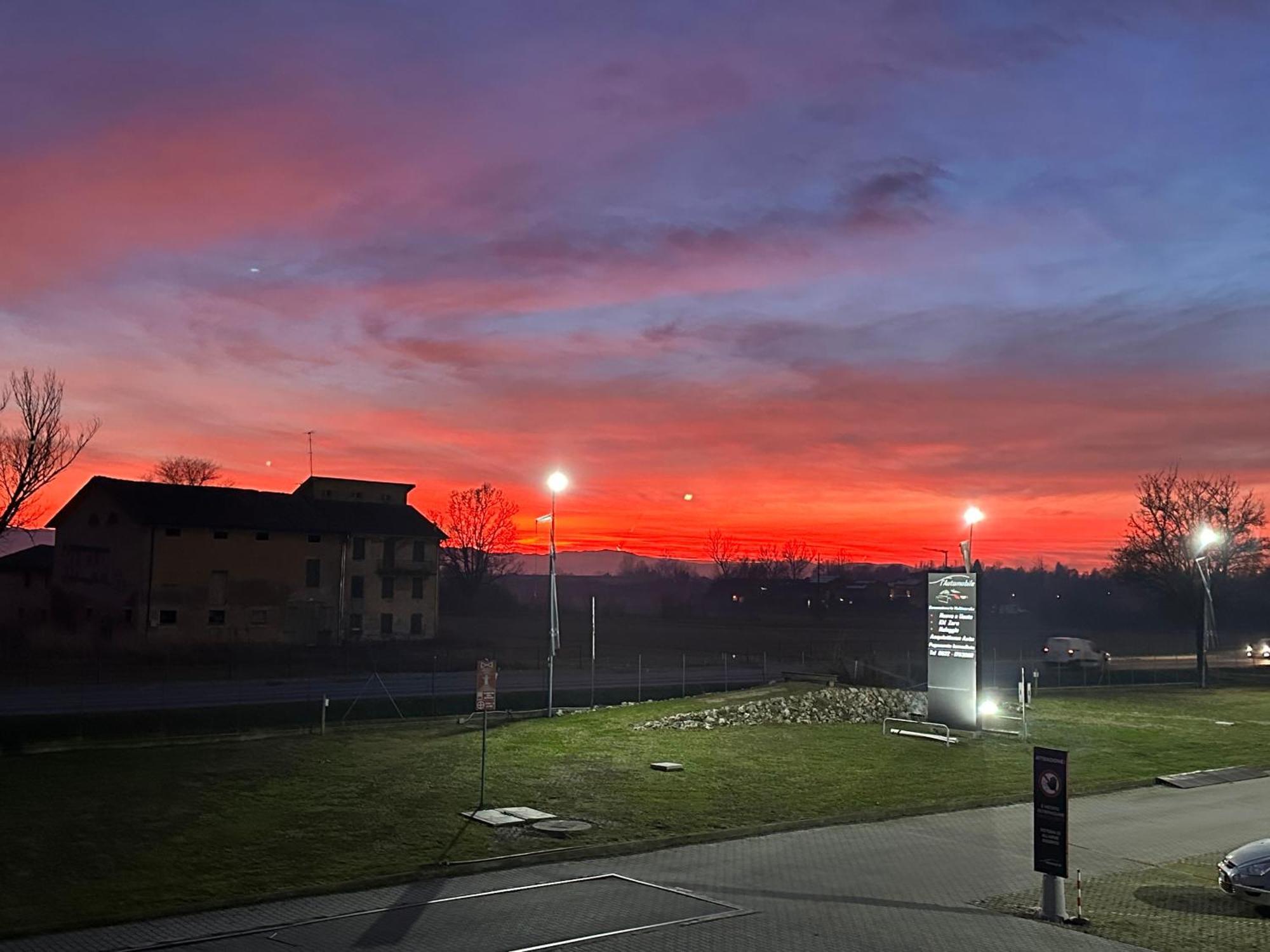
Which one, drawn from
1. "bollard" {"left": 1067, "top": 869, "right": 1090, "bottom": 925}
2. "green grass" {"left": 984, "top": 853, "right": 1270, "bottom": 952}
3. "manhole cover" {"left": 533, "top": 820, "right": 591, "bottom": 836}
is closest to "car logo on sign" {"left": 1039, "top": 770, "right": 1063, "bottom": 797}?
"bollard" {"left": 1067, "top": 869, "right": 1090, "bottom": 925}

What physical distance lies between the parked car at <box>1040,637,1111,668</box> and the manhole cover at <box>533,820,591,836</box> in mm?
63132

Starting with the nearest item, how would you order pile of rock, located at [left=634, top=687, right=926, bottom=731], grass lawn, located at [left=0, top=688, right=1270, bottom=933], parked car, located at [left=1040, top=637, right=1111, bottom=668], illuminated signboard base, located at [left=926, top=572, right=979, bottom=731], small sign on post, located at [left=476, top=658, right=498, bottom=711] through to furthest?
grass lawn, located at [left=0, top=688, right=1270, bottom=933]
small sign on post, located at [left=476, top=658, right=498, bottom=711]
illuminated signboard base, located at [left=926, top=572, right=979, bottom=731]
pile of rock, located at [left=634, top=687, right=926, bottom=731]
parked car, located at [left=1040, top=637, right=1111, bottom=668]

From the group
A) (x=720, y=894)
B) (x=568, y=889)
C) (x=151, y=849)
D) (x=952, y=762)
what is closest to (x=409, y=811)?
(x=151, y=849)

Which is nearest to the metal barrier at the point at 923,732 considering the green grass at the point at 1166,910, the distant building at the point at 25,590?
the green grass at the point at 1166,910

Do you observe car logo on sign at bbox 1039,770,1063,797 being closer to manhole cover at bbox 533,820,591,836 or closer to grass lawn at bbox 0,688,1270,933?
grass lawn at bbox 0,688,1270,933

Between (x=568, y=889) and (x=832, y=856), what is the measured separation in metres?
5.41

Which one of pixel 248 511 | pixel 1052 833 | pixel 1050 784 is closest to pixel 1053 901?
pixel 1052 833

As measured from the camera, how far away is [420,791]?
83.8ft

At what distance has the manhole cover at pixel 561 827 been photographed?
21.2 m

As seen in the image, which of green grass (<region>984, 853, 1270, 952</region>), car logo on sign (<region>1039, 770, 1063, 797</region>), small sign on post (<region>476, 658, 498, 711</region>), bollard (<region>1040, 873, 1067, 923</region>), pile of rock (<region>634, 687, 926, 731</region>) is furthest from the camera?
pile of rock (<region>634, 687, 926, 731</region>)

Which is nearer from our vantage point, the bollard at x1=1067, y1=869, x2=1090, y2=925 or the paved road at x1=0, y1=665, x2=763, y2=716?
the bollard at x1=1067, y1=869, x2=1090, y2=925

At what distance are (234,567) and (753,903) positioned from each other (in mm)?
58747

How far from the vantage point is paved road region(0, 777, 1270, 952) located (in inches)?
571

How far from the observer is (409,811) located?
23.1 m
